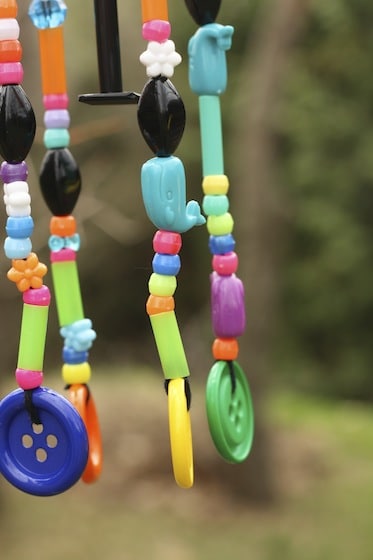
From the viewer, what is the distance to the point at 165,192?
2.22ft

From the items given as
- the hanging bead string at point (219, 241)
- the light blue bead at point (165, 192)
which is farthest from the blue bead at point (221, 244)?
the light blue bead at point (165, 192)

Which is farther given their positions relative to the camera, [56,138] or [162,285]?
[56,138]

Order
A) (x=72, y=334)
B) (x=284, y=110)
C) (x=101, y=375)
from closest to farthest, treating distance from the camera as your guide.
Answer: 1. (x=72, y=334)
2. (x=101, y=375)
3. (x=284, y=110)

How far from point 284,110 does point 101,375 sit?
144cm

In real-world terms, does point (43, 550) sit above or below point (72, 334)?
below

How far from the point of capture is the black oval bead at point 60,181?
0.80 metres

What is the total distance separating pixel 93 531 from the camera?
7.16ft

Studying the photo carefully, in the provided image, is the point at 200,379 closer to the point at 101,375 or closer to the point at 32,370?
the point at 101,375

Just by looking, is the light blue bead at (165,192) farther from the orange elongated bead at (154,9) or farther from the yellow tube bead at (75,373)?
the yellow tube bead at (75,373)

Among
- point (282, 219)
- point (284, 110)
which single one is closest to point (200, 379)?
point (282, 219)

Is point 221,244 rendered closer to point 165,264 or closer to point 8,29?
point 165,264

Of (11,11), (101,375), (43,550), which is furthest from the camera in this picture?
(101,375)

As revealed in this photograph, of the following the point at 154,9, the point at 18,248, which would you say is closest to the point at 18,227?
the point at 18,248

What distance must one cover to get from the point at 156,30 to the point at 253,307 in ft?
5.66
